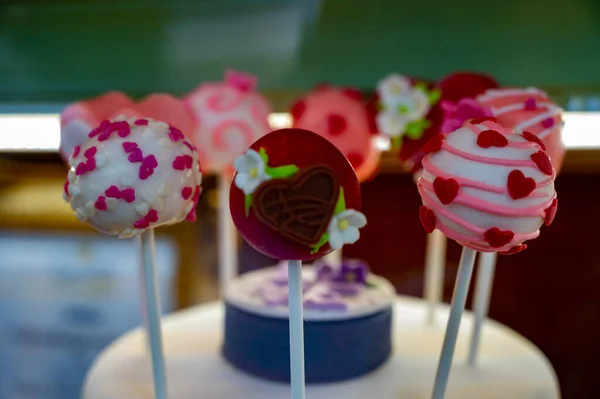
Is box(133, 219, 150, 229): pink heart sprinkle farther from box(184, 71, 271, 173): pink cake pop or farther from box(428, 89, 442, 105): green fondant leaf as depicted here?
box(428, 89, 442, 105): green fondant leaf

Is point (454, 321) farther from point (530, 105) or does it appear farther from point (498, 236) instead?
point (530, 105)

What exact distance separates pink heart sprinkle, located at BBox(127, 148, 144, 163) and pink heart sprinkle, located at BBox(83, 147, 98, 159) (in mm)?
36

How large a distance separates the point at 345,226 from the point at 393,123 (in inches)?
Answer: 15.4

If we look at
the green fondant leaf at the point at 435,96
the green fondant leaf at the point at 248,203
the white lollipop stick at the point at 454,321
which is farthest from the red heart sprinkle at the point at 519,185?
the green fondant leaf at the point at 435,96

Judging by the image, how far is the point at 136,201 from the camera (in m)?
0.62

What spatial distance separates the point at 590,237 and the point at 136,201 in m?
1.18

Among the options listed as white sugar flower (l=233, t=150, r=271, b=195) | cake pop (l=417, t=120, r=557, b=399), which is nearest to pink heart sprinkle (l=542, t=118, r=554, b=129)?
cake pop (l=417, t=120, r=557, b=399)

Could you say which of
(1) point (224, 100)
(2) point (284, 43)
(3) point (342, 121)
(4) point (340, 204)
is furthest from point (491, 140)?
(2) point (284, 43)

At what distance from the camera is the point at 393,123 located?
0.90m

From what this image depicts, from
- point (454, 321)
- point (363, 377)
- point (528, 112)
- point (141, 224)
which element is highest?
point (528, 112)

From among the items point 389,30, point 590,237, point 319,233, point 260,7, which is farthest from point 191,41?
point 590,237

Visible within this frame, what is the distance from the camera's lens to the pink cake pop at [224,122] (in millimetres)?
934

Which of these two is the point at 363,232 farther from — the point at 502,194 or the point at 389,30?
the point at 502,194

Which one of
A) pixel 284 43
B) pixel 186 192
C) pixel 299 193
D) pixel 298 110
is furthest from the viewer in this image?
pixel 284 43
